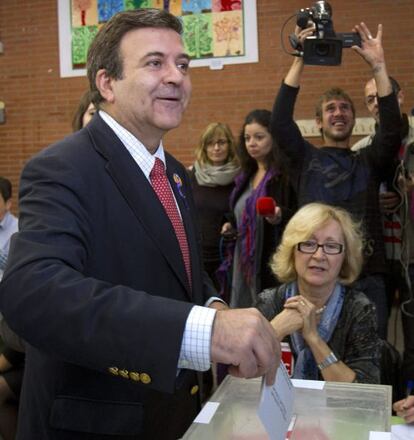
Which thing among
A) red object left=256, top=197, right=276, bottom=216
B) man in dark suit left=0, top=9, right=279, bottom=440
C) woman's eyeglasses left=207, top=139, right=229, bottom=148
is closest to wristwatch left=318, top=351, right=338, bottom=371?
man in dark suit left=0, top=9, right=279, bottom=440

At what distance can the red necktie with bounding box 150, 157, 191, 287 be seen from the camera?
1.36 metres

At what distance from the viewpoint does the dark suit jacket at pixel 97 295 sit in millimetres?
913

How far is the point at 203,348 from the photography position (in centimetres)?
91

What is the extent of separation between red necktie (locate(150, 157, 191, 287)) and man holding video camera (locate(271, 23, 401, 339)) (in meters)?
1.66

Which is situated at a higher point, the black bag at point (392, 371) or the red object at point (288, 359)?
the red object at point (288, 359)

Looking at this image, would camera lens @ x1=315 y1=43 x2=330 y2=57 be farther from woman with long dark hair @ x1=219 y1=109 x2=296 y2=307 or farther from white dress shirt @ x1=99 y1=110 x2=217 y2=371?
white dress shirt @ x1=99 y1=110 x2=217 y2=371

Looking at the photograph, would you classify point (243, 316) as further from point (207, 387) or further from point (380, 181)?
point (207, 387)

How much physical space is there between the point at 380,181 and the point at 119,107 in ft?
6.65

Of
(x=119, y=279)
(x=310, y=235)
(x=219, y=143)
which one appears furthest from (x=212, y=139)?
(x=119, y=279)

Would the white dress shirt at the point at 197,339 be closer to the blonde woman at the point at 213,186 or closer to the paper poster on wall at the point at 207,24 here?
the blonde woman at the point at 213,186

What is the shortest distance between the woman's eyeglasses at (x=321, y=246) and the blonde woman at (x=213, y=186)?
4.50ft

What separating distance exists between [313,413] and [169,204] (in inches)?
21.4

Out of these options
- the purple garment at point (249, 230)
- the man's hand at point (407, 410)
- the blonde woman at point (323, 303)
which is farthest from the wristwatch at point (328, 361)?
the purple garment at point (249, 230)

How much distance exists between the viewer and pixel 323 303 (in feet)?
7.53
